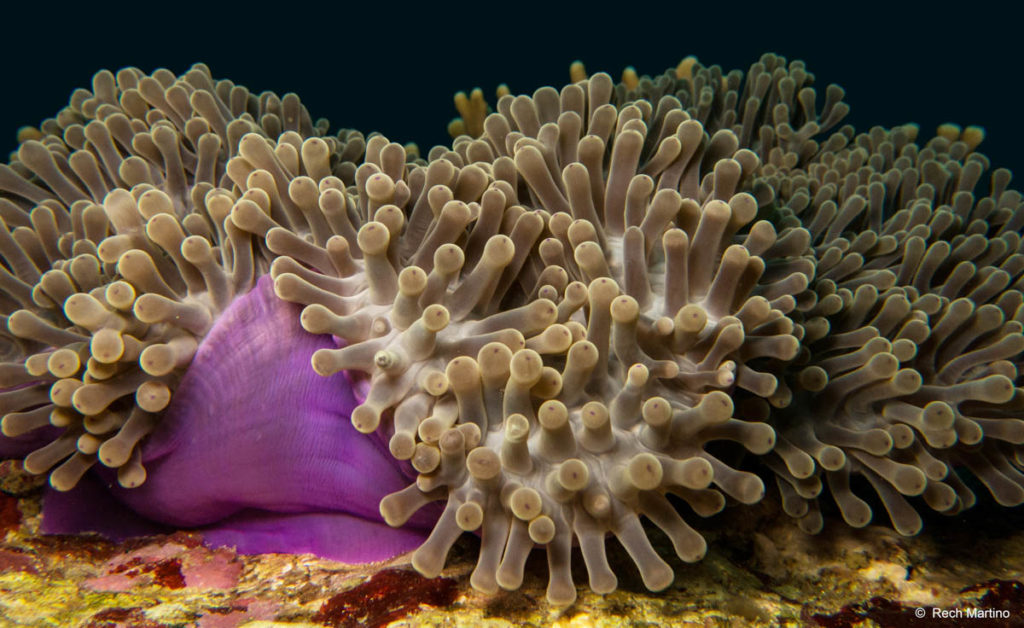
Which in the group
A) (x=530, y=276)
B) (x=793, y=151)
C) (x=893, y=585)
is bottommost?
(x=893, y=585)

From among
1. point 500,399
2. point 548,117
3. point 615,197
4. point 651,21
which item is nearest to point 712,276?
point 615,197

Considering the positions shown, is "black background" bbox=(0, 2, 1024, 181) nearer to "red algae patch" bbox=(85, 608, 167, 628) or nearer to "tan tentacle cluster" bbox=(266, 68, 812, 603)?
"tan tentacle cluster" bbox=(266, 68, 812, 603)

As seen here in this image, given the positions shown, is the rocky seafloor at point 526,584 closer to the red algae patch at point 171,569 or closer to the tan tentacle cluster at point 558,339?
the red algae patch at point 171,569

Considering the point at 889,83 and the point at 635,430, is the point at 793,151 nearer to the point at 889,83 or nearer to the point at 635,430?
the point at 635,430

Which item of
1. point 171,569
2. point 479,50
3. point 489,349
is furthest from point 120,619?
point 479,50

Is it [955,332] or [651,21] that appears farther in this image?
[651,21]

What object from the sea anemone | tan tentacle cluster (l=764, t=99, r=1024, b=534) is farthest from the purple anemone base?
tan tentacle cluster (l=764, t=99, r=1024, b=534)

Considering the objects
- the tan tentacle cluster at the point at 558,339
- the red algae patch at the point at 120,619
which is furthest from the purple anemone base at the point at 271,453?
the red algae patch at the point at 120,619
